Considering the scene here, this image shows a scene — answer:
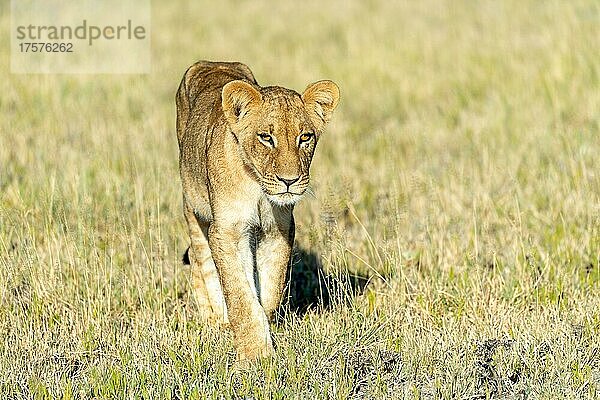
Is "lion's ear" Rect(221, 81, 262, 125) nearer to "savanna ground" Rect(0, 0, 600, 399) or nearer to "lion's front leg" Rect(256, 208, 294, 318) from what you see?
"savanna ground" Rect(0, 0, 600, 399)

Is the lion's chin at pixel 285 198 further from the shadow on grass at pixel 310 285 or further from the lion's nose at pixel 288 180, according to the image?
the shadow on grass at pixel 310 285

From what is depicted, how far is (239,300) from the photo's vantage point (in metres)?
5.67

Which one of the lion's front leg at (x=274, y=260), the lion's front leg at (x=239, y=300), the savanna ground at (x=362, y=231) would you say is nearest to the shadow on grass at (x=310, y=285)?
the savanna ground at (x=362, y=231)

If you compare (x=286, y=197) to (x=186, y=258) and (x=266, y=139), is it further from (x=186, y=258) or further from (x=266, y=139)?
(x=186, y=258)

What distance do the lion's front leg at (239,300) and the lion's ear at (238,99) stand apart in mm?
618

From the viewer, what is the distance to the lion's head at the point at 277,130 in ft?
17.3

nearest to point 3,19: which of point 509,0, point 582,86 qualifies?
point 509,0

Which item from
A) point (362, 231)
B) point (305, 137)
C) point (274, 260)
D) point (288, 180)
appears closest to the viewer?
point (288, 180)

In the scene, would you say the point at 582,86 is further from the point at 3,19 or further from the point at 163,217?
the point at 3,19

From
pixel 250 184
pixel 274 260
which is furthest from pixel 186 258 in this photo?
pixel 250 184

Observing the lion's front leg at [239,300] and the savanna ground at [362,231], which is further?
the lion's front leg at [239,300]

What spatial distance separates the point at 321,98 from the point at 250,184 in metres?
0.59

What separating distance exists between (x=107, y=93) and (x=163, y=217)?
4.92 metres

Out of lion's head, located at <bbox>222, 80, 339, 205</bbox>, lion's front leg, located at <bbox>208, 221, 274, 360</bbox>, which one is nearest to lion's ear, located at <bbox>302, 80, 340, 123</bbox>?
lion's head, located at <bbox>222, 80, 339, 205</bbox>
